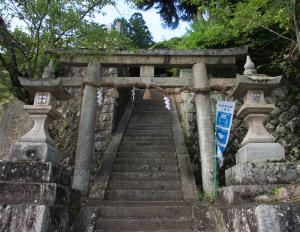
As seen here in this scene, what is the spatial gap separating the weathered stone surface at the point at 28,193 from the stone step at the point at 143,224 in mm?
1168

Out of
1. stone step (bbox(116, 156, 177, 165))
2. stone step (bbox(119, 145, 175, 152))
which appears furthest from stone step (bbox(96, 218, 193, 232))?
stone step (bbox(119, 145, 175, 152))

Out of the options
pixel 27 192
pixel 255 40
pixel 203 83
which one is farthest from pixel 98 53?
pixel 255 40

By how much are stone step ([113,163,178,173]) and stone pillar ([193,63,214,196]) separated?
1015 millimetres

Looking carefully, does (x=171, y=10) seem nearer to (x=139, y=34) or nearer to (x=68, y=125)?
(x=139, y=34)

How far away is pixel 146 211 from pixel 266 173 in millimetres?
2326

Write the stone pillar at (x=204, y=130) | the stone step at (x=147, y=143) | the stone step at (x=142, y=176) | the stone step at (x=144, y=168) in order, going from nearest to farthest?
the stone pillar at (x=204, y=130), the stone step at (x=142, y=176), the stone step at (x=144, y=168), the stone step at (x=147, y=143)

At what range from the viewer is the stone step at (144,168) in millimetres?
7500

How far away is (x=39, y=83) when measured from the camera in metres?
5.44

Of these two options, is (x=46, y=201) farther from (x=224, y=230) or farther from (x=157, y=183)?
(x=157, y=183)

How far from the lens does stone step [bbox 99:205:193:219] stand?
5270 mm

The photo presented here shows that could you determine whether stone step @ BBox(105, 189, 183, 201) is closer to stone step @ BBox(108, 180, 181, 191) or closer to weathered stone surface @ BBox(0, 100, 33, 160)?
stone step @ BBox(108, 180, 181, 191)

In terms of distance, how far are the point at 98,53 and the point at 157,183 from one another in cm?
357

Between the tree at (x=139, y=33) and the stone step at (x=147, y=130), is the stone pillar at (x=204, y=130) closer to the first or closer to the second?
the stone step at (x=147, y=130)

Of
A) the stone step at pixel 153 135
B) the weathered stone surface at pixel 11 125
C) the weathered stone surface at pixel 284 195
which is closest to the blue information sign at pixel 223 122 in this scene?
the weathered stone surface at pixel 284 195
